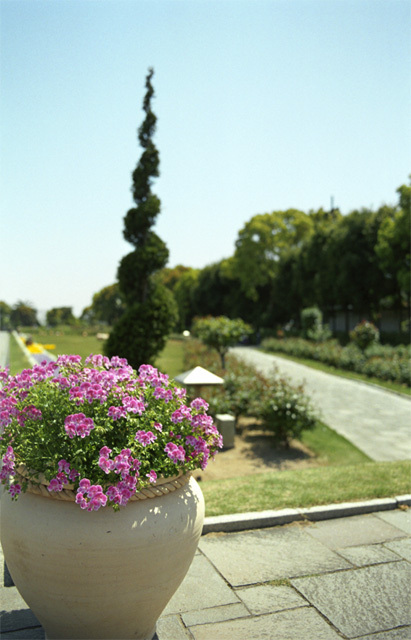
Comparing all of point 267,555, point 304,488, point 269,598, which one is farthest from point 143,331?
point 269,598

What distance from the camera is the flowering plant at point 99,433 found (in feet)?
8.73

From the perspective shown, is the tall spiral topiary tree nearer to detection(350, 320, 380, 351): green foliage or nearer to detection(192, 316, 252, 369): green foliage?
detection(192, 316, 252, 369): green foliage

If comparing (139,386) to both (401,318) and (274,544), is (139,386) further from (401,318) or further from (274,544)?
(401,318)

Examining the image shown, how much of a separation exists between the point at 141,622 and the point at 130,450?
3.24 feet

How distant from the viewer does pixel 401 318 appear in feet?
94.3

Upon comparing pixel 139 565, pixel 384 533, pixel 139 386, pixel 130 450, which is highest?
pixel 139 386

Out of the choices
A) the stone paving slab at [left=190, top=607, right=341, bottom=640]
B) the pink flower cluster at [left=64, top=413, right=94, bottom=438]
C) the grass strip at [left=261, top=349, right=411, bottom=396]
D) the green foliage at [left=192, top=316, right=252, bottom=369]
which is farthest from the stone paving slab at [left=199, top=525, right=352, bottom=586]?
the grass strip at [left=261, top=349, right=411, bottom=396]

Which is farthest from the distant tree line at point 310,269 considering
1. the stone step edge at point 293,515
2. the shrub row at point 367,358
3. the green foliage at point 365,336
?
the stone step edge at point 293,515

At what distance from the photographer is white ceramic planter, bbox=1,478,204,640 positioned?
257cm

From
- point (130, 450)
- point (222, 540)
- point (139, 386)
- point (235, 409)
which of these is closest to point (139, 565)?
point (130, 450)

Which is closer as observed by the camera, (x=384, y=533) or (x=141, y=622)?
(x=141, y=622)

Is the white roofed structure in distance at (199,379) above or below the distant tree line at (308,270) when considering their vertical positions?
below

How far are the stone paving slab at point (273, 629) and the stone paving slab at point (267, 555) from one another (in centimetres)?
47

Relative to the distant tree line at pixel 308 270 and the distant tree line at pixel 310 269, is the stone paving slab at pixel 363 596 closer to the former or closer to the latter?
the distant tree line at pixel 308 270
